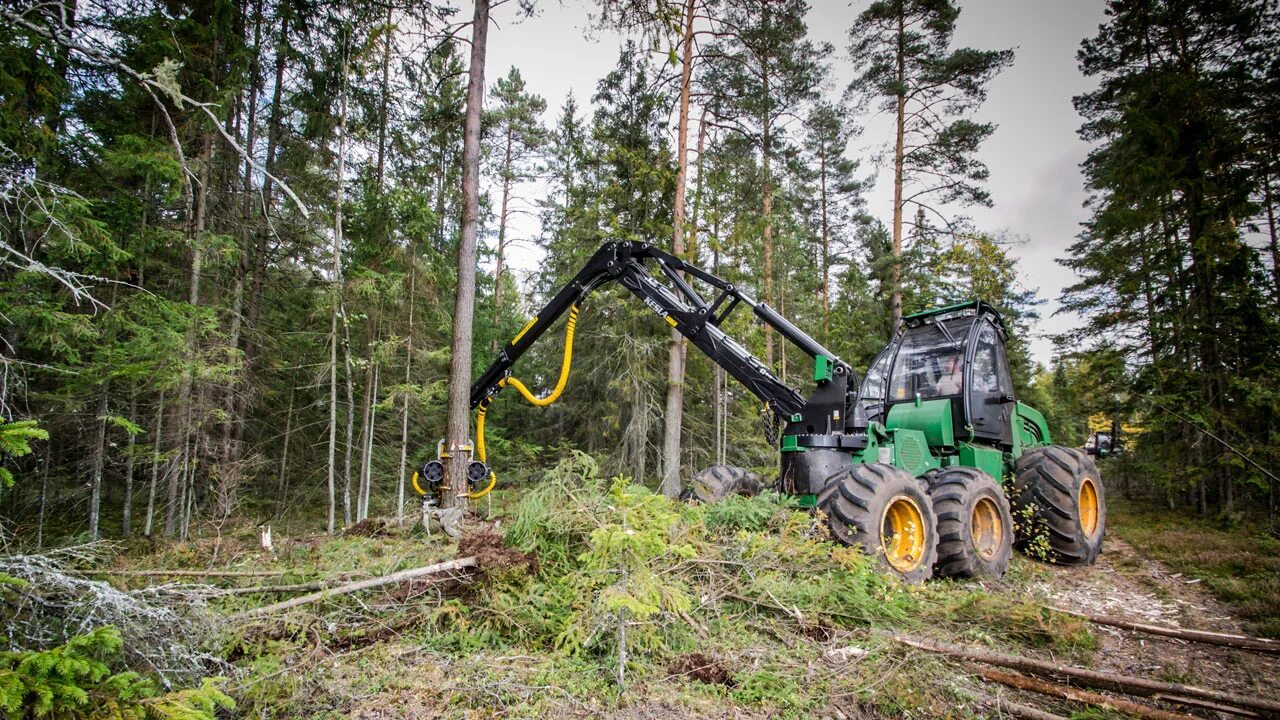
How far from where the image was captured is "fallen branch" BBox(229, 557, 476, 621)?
297 cm

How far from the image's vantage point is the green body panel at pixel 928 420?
630 cm

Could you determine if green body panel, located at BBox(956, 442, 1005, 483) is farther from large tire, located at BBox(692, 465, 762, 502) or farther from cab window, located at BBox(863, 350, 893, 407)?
large tire, located at BBox(692, 465, 762, 502)

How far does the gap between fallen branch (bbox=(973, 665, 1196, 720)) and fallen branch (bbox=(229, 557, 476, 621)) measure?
3.25 m

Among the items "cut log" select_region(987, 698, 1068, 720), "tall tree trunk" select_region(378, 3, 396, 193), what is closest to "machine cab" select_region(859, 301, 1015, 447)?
"cut log" select_region(987, 698, 1068, 720)

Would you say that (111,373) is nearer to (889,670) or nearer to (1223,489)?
(889,670)

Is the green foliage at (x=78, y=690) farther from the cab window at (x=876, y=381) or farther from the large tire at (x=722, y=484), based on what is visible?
the cab window at (x=876, y=381)

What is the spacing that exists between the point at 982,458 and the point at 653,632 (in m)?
5.18

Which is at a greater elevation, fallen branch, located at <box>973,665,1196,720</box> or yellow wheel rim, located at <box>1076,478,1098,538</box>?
yellow wheel rim, located at <box>1076,478,1098,538</box>

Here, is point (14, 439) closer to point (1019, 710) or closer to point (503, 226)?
point (1019, 710)

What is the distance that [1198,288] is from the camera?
928 centimetres

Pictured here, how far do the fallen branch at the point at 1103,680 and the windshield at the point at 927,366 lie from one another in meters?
4.14

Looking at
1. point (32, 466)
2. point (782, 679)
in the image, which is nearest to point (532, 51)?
point (782, 679)

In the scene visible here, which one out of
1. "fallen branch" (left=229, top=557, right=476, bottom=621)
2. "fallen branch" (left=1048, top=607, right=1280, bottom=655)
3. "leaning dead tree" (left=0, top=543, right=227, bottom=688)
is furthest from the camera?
"fallen branch" (left=1048, top=607, right=1280, bottom=655)

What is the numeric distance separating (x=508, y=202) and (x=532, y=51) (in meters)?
12.8
